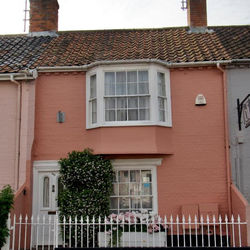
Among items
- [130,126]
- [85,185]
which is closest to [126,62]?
[130,126]

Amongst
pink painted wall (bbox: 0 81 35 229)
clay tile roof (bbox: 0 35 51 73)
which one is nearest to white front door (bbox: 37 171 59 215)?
pink painted wall (bbox: 0 81 35 229)

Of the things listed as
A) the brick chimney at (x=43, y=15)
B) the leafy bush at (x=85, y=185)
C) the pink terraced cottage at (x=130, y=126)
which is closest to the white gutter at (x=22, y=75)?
the pink terraced cottage at (x=130, y=126)

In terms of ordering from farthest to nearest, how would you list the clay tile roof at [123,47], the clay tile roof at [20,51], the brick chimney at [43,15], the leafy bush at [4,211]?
the brick chimney at [43,15] → the clay tile roof at [20,51] → the clay tile roof at [123,47] → the leafy bush at [4,211]

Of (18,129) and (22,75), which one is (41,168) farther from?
(22,75)

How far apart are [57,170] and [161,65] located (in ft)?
16.7

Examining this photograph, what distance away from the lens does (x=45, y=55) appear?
1314cm

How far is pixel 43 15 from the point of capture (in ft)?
51.1

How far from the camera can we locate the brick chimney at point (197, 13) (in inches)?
602

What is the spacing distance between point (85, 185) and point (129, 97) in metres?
3.28

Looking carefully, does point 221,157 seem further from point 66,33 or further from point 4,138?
point 66,33

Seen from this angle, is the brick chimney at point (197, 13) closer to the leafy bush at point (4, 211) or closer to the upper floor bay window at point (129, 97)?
the upper floor bay window at point (129, 97)

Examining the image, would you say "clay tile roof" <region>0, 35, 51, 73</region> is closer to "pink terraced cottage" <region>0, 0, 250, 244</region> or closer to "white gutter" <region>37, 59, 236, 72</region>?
"pink terraced cottage" <region>0, 0, 250, 244</region>

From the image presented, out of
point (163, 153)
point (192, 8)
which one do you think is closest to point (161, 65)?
point (163, 153)

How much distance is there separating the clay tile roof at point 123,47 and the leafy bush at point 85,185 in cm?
361
